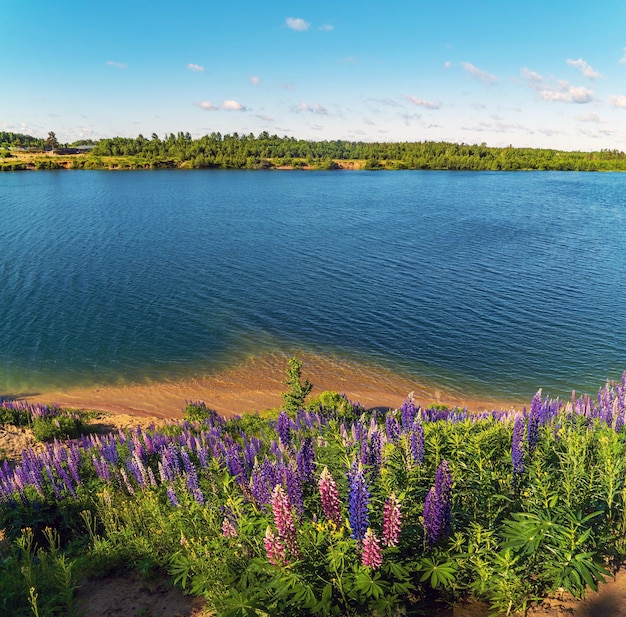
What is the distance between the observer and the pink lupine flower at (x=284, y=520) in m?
4.89

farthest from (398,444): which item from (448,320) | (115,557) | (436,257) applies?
(436,257)

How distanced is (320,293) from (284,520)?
32561 mm

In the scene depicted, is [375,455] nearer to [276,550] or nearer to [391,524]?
[391,524]

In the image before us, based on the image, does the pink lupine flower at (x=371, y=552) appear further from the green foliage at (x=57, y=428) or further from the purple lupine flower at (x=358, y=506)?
the green foliage at (x=57, y=428)

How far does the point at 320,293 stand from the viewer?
122 feet

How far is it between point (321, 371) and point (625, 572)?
19993mm

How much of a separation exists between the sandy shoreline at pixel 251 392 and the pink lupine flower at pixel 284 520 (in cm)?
1630

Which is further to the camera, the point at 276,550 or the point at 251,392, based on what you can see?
the point at 251,392

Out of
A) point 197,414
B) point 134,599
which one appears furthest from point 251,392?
point 134,599

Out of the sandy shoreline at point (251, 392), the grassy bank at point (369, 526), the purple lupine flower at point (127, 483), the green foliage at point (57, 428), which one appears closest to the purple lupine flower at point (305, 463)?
the grassy bank at point (369, 526)

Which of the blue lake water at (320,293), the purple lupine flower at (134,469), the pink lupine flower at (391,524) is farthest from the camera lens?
the blue lake water at (320,293)

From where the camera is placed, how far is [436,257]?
4653 centimetres

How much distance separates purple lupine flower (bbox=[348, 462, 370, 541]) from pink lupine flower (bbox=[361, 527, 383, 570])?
0.40 ft

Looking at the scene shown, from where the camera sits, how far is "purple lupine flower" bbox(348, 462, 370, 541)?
4777 millimetres
